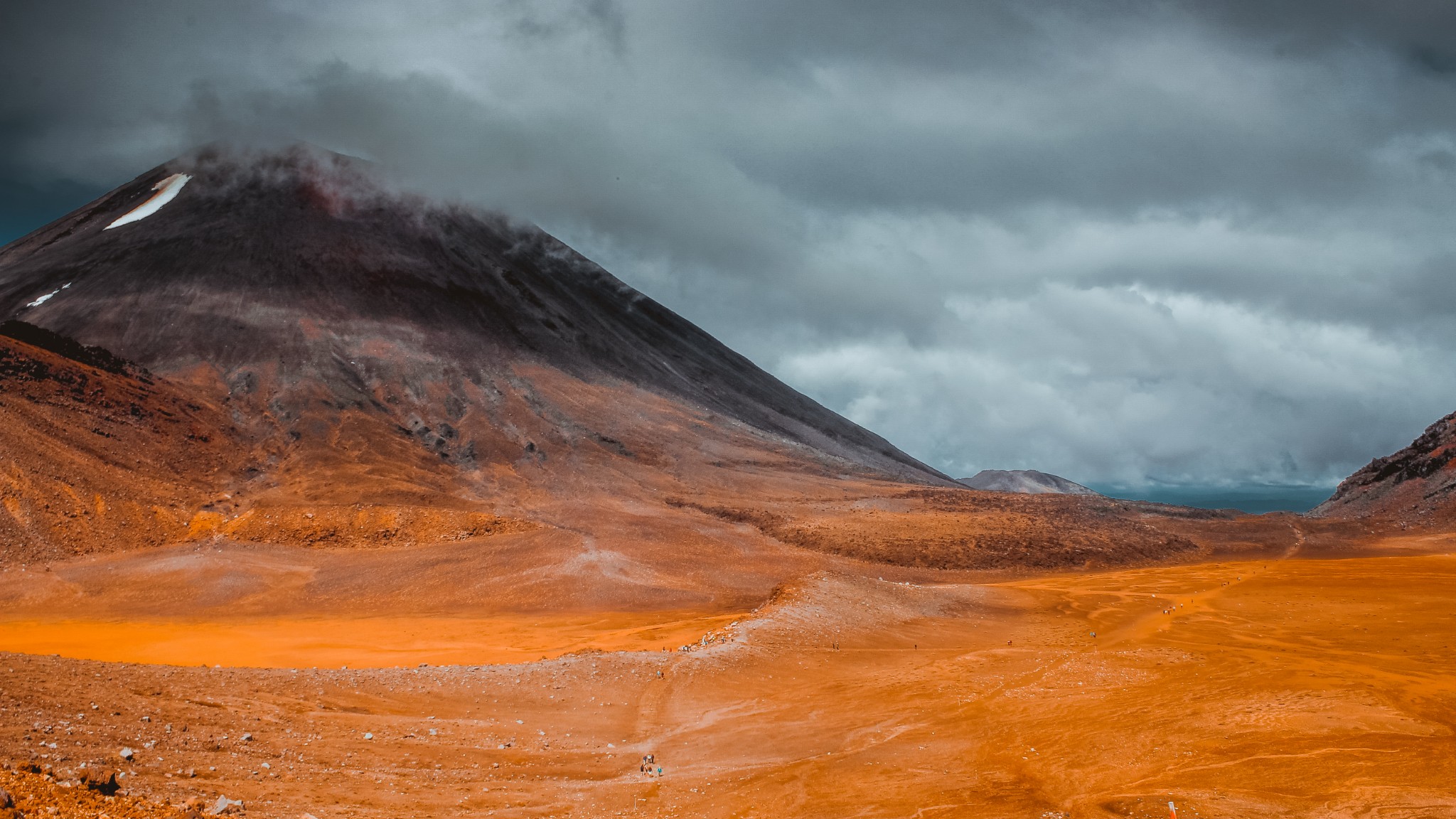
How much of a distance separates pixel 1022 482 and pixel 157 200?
15403 cm

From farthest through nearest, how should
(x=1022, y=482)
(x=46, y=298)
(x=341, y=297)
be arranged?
(x=1022, y=482) → (x=341, y=297) → (x=46, y=298)

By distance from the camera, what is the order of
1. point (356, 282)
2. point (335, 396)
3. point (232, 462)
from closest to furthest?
point (232, 462)
point (335, 396)
point (356, 282)

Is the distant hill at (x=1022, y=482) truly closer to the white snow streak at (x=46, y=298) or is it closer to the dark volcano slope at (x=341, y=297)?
the dark volcano slope at (x=341, y=297)

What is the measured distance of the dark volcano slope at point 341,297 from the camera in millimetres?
61938

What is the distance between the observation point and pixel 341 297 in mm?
70438

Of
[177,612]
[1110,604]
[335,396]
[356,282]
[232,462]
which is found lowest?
[1110,604]

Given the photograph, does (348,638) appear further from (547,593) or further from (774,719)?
(774,719)

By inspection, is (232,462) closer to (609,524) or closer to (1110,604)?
(609,524)

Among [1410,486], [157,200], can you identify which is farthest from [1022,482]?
[157,200]

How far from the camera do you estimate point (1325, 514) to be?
5912 centimetres

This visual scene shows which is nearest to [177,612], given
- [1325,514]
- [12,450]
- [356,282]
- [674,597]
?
[12,450]

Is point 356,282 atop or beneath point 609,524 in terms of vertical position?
atop

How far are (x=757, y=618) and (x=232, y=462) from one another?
37.3 metres

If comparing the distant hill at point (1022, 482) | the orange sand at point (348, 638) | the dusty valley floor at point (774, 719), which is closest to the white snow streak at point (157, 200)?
the orange sand at point (348, 638)
